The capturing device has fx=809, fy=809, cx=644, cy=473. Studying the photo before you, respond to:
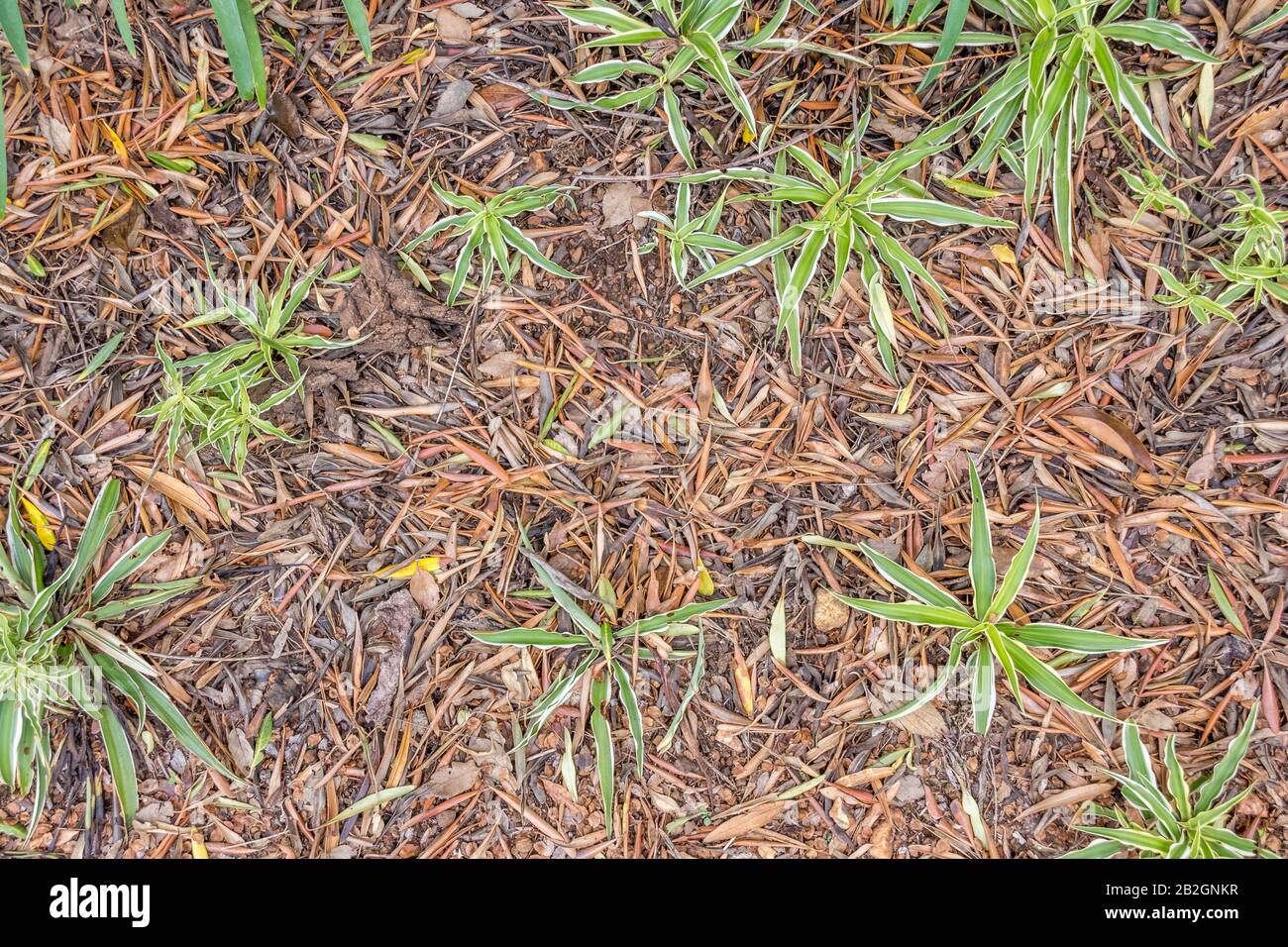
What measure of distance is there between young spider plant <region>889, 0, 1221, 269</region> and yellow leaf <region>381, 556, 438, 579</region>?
1.36 metres

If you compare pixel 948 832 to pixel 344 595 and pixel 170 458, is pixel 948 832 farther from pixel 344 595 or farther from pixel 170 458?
pixel 170 458

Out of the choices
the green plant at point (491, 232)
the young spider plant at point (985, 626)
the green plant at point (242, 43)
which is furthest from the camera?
the green plant at point (491, 232)

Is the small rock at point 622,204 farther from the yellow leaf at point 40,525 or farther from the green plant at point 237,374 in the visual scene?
the yellow leaf at point 40,525

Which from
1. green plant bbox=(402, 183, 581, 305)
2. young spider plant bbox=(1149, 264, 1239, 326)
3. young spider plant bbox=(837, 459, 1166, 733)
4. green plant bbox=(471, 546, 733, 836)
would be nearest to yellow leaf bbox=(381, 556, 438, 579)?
green plant bbox=(471, 546, 733, 836)

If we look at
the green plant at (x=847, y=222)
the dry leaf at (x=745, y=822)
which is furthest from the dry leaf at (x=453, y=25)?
the dry leaf at (x=745, y=822)

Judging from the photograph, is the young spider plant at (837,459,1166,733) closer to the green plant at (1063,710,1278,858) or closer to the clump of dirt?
the green plant at (1063,710,1278,858)

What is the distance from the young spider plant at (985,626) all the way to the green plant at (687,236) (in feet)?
2.17

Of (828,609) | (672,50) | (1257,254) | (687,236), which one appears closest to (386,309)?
(687,236)

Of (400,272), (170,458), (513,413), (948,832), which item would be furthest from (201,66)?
(948,832)

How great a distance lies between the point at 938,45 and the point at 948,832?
1.61 metres

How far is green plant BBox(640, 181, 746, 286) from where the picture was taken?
5.39 ft

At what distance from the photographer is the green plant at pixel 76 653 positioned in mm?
1609

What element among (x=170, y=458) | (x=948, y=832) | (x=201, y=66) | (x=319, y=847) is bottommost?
(x=948, y=832)

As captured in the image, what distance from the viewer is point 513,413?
1699mm
